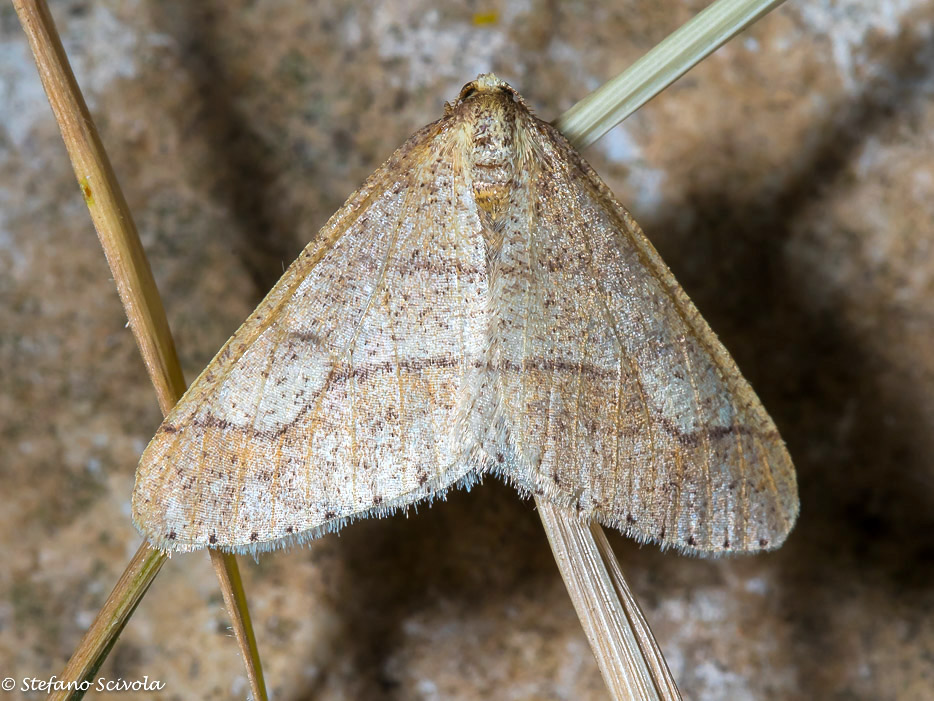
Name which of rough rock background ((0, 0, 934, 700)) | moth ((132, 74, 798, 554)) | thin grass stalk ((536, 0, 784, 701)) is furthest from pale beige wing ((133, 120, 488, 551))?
rough rock background ((0, 0, 934, 700))

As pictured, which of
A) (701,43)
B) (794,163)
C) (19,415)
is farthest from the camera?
(794,163)

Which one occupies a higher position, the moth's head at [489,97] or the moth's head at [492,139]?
the moth's head at [489,97]

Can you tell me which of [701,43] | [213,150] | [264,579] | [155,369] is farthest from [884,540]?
[213,150]

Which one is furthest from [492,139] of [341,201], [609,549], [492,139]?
[609,549]

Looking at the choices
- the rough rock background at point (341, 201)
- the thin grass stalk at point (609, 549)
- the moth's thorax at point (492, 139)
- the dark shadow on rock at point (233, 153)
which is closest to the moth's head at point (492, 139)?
the moth's thorax at point (492, 139)

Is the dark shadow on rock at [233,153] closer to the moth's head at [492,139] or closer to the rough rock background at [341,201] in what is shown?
the rough rock background at [341,201]

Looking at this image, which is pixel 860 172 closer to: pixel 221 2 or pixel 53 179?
pixel 221 2

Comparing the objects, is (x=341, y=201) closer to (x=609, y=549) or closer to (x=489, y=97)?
(x=489, y=97)
